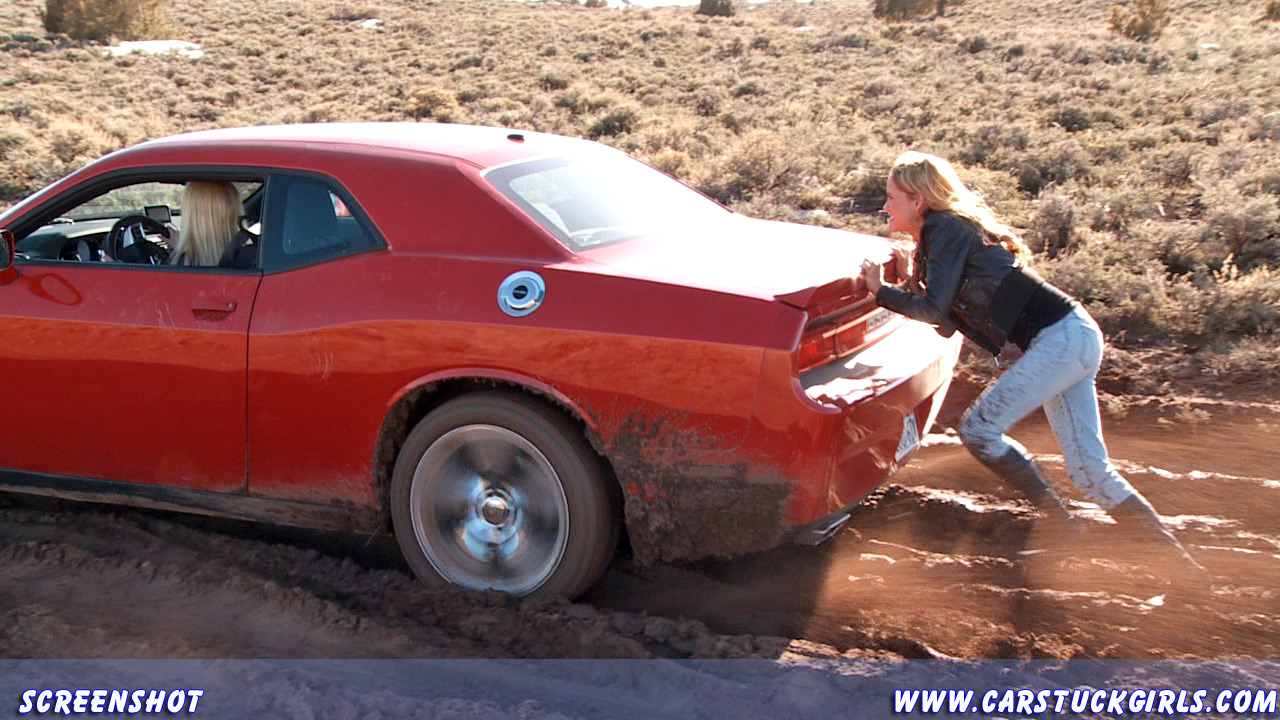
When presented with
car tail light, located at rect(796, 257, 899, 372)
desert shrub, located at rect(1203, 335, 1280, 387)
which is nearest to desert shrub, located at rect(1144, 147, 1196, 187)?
desert shrub, located at rect(1203, 335, 1280, 387)

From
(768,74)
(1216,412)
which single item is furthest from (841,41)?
(1216,412)

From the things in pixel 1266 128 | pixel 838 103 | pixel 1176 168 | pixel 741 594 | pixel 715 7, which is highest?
pixel 715 7

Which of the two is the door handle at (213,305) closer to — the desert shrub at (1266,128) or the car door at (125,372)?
the car door at (125,372)

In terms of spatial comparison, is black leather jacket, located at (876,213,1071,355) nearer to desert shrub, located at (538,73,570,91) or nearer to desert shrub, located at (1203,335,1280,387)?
desert shrub, located at (1203,335,1280,387)

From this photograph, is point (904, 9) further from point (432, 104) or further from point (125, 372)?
point (125, 372)

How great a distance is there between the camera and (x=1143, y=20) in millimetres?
27125

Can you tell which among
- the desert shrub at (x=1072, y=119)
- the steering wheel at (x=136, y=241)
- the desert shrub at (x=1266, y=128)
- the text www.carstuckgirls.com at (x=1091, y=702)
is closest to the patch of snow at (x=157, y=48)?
the desert shrub at (x=1072, y=119)

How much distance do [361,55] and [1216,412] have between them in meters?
29.9

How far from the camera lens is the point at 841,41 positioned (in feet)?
95.3

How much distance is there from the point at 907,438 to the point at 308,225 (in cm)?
234

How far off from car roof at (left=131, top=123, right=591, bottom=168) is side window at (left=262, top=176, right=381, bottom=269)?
0.19 m

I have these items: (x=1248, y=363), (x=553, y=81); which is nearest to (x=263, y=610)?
(x=1248, y=363)

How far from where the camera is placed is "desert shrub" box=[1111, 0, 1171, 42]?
26.7 metres

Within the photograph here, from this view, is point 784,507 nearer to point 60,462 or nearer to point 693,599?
point 693,599
